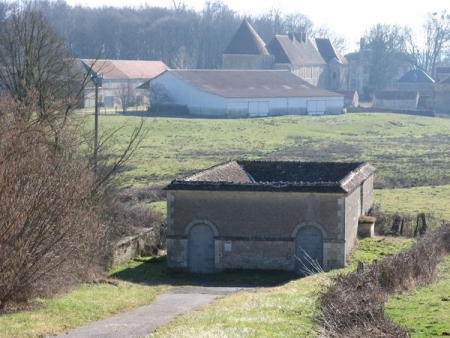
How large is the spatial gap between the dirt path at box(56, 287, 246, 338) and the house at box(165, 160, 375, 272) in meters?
2.41

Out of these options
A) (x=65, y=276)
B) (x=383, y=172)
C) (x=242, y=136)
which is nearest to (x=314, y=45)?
(x=242, y=136)

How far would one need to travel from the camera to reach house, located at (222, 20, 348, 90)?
343 feet

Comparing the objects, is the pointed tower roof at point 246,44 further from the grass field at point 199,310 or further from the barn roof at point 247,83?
the grass field at point 199,310

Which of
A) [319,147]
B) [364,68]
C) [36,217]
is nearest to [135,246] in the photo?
[36,217]

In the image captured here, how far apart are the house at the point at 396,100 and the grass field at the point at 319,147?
1595 cm

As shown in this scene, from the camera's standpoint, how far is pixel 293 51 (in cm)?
10950

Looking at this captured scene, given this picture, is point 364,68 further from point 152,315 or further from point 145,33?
point 152,315

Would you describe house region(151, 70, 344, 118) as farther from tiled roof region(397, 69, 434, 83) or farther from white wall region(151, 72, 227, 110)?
tiled roof region(397, 69, 434, 83)

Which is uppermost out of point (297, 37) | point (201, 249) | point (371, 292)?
point (297, 37)

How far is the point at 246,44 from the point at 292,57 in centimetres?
650

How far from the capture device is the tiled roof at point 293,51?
107000 millimetres

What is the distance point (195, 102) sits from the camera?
79812 millimetres

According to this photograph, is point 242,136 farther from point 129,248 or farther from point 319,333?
point 319,333

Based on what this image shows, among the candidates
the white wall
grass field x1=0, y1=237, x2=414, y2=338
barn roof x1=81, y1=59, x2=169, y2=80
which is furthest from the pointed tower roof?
grass field x1=0, y1=237, x2=414, y2=338
